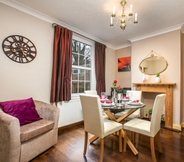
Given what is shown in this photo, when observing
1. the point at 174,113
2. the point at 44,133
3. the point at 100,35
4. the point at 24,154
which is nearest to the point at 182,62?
the point at 174,113

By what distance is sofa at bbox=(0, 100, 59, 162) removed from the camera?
4.72ft

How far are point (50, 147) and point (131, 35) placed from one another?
3.56 metres

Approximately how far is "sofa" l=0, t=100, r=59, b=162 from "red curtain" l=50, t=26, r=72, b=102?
61cm

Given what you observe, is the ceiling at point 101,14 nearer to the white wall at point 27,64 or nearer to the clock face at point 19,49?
the white wall at point 27,64

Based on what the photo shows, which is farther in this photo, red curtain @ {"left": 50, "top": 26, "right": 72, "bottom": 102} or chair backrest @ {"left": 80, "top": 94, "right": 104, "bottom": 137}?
red curtain @ {"left": 50, "top": 26, "right": 72, "bottom": 102}

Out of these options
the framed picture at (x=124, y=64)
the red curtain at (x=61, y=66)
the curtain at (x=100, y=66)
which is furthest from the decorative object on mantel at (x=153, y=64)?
the red curtain at (x=61, y=66)

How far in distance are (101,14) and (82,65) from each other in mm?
1527

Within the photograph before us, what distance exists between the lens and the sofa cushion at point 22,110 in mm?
1842

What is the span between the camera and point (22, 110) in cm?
195

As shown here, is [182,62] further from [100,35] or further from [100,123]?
[100,123]

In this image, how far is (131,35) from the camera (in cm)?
352

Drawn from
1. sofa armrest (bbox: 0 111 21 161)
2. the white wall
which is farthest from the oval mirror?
sofa armrest (bbox: 0 111 21 161)

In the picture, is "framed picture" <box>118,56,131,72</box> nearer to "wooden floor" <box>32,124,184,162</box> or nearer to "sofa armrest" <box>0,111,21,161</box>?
"wooden floor" <box>32,124,184,162</box>

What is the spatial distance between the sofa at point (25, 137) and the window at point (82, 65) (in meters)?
1.39
